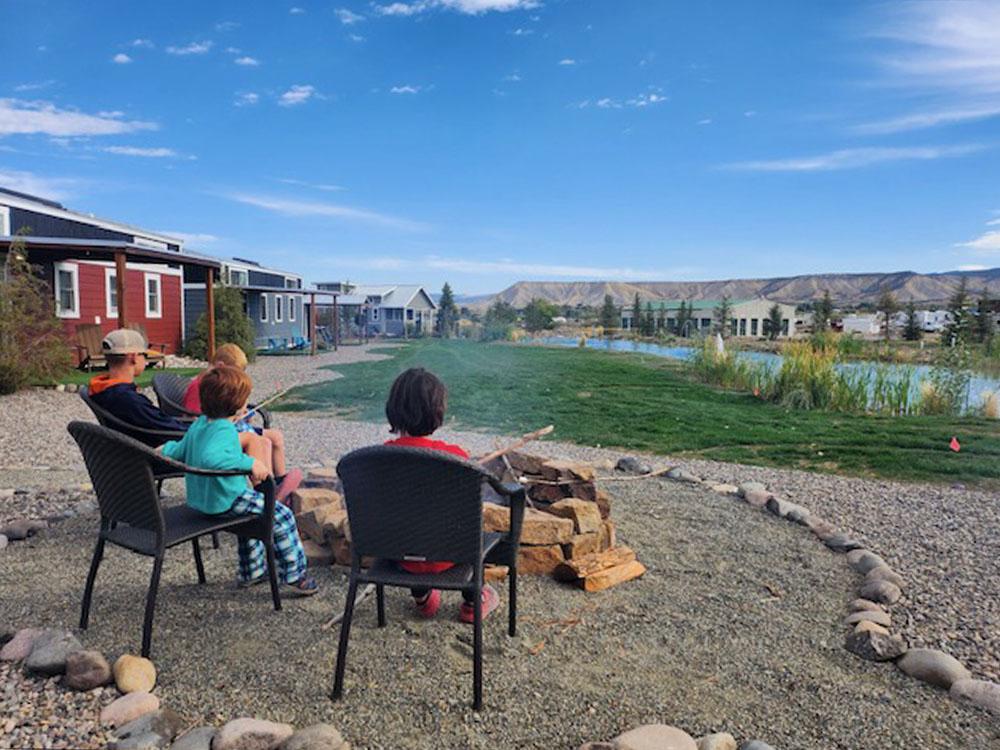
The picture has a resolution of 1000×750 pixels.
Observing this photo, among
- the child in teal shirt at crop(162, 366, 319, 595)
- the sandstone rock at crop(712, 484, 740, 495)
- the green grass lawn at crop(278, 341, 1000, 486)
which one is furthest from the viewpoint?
the green grass lawn at crop(278, 341, 1000, 486)

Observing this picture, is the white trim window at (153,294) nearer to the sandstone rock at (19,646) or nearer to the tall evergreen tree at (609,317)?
the sandstone rock at (19,646)

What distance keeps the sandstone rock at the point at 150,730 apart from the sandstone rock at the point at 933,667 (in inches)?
103

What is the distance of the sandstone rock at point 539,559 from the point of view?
11.8 feet

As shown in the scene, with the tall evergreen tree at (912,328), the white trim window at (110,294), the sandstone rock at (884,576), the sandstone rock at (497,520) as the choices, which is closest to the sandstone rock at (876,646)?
the sandstone rock at (884,576)

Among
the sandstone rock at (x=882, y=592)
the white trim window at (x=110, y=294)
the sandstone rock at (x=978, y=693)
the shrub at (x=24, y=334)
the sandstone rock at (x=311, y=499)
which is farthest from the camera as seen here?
the white trim window at (x=110, y=294)

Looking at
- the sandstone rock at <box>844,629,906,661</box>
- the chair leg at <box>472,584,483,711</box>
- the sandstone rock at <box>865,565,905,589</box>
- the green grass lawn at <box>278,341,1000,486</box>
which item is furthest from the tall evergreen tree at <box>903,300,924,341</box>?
the chair leg at <box>472,584,483,711</box>

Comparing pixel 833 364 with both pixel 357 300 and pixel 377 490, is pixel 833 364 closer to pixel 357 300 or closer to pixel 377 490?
pixel 377 490

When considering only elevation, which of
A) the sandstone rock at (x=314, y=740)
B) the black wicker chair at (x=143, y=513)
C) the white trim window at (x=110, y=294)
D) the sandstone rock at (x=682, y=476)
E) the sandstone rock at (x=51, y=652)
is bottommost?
the sandstone rock at (x=682, y=476)

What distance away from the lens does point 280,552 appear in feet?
10.8

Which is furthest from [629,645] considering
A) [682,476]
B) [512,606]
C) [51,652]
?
[682,476]

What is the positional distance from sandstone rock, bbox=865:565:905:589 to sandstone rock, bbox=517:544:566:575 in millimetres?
1628

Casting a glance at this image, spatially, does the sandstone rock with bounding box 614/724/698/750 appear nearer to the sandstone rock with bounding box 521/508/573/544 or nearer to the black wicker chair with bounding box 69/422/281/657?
the sandstone rock with bounding box 521/508/573/544

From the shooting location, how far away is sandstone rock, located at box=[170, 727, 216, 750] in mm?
2102

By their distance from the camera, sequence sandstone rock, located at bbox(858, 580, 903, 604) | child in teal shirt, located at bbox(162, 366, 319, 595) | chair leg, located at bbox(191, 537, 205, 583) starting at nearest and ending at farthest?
child in teal shirt, located at bbox(162, 366, 319, 595), chair leg, located at bbox(191, 537, 205, 583), sandstone rock, located at bbox(858, 580, 903, 604)
